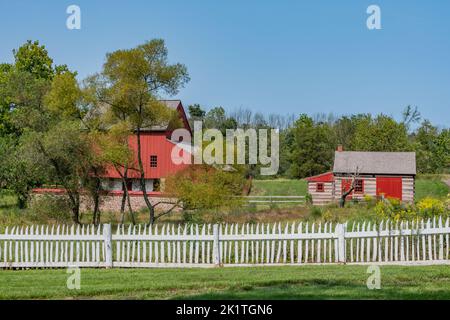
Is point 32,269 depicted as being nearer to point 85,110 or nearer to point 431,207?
point 431,207

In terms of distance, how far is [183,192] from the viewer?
29.5 metres

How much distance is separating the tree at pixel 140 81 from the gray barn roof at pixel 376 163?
21.4 m

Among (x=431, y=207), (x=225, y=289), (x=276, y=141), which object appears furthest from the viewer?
(x=276, y=141)

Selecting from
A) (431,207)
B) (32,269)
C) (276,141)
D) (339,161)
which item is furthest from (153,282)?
(276,141)

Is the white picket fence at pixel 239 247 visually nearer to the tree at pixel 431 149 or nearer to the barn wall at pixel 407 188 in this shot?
the barn wall at pixel 407 188

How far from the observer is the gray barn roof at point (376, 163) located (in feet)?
156

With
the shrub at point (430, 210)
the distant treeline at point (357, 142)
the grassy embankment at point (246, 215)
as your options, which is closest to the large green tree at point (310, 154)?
the distant treeline at point (357, 142)

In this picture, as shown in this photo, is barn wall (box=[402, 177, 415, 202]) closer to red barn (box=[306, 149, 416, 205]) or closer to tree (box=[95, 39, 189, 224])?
red barn (box=[306, 149, 416, 205])

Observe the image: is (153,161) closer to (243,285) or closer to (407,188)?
(407,188)

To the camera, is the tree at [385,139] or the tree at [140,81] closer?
the tree at [140,81]

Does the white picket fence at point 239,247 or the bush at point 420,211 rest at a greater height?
the bush at point 420,211

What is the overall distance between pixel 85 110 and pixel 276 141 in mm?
45273

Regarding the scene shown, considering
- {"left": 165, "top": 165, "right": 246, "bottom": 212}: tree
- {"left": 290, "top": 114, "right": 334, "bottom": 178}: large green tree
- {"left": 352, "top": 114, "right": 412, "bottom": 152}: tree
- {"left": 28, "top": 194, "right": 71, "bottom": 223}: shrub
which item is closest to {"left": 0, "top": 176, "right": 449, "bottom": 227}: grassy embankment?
{"left": 28, "top": 194, "right": 71, "bottom": 223}: shrub

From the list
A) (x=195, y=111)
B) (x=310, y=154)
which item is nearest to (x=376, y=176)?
(x=310, y=154)
